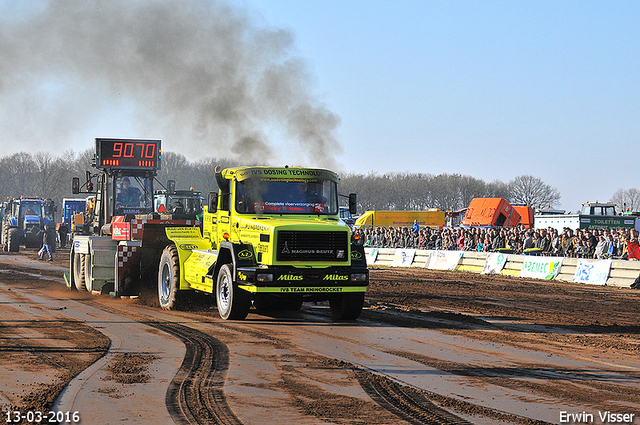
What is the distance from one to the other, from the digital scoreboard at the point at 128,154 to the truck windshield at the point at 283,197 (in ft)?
22.6

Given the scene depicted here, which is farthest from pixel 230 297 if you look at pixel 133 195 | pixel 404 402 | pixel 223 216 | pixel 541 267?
pixel 541 267

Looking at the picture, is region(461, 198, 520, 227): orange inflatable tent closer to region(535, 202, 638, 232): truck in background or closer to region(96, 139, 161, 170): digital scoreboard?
region(535, 202, 638, 232): truck in background

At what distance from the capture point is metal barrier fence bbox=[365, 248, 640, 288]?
69.5 feet

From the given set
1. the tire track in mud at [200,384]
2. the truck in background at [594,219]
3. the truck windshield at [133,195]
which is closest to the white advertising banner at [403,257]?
the truck in background at [594,219]

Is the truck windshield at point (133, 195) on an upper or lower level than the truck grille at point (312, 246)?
upper

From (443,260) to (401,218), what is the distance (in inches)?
940

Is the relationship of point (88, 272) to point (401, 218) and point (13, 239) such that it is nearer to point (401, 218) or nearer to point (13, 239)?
point (13, 239)

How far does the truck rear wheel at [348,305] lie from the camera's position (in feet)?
41.5

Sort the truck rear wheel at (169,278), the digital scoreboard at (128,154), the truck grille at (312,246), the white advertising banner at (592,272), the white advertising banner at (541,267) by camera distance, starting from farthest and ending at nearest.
Answer: the white advertising banner at (541,267) < the white advertising banner at (592,272) < the digital scoreboard at (128,154) < the truck rear wheel at (169,278) < the truck grille at (312,246)

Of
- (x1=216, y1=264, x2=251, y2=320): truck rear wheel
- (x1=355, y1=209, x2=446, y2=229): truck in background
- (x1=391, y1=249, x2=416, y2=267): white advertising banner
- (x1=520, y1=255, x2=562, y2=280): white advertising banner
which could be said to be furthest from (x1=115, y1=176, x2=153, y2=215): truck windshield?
(x1=355, y1=209, x2=446, y2=229): truck in background

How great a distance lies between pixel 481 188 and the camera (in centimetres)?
10106

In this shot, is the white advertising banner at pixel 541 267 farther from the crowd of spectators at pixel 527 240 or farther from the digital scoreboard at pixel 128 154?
the digital scoreboard at pixel 128 154

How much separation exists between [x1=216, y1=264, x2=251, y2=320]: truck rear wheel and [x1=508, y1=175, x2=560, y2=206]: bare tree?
8290 centimetres

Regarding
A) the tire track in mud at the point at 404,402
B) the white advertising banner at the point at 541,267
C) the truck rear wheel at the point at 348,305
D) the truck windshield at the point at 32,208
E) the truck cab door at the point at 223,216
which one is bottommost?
the tire track in mud at the point at 404,402
